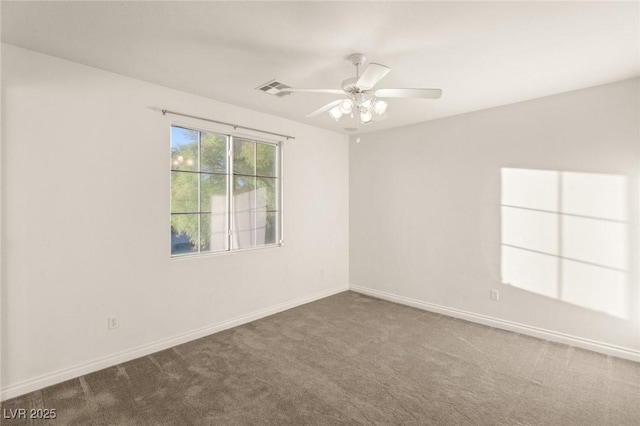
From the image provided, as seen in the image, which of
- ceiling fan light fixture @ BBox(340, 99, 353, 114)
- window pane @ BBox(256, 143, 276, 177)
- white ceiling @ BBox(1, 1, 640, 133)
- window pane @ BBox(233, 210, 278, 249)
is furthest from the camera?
window pane @ BBox(256, 143, 276, 177)

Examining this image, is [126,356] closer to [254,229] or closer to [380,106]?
[254,229]

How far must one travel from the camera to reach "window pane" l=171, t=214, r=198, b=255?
3.38m

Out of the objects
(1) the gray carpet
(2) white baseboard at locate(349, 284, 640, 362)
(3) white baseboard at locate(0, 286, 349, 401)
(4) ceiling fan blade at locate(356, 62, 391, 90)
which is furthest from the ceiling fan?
(2) white baseboard at locate(349, 284, 640, 362)

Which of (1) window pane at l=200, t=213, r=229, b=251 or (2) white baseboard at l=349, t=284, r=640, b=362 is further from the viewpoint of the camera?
(1) window pane at l=200, t=213, r=229, b=251

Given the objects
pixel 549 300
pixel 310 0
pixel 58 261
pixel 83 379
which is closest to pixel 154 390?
pixel 83 379

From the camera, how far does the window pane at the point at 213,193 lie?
360cm

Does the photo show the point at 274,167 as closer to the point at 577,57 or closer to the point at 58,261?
the point at 58,261

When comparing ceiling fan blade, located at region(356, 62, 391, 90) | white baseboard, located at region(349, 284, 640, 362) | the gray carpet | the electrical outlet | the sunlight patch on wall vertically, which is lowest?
the gray carpet

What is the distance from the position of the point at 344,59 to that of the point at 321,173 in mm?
2485

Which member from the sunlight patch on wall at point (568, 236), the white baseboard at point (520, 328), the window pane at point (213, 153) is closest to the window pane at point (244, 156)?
the window pane at point (213, 153)

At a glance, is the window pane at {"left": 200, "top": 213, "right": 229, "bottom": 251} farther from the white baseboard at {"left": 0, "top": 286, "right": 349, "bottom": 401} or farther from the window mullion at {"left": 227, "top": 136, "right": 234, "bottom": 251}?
the white baseboard at {"left": 0, "top": 286, "right": 349, "bottom": 401}

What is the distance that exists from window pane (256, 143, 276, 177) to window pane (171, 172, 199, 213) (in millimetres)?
883

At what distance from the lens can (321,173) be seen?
495 centimetres

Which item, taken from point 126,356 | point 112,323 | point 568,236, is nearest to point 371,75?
point 568,236
